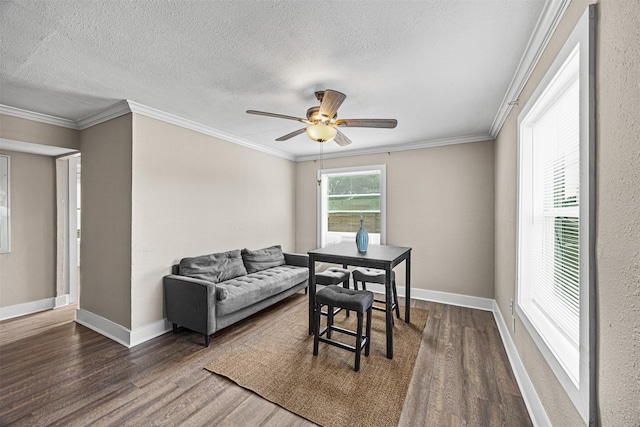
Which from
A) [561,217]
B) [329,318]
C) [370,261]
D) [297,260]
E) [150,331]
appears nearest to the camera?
[561,217]

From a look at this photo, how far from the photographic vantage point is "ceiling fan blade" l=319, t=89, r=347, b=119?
200 centimetres

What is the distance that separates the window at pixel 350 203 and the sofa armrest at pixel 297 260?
81 centimetres

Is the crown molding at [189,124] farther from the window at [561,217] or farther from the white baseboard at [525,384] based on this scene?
the white baseboard at [525,384]

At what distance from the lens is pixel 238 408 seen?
1921mm

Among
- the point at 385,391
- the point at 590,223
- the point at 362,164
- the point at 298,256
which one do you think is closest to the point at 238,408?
the point at 385,391

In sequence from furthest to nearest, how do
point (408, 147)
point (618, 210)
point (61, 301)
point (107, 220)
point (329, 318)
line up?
point (408, 147) < point (61, 301) < point (107, 220) < point (329, 318) < point (618, 210)

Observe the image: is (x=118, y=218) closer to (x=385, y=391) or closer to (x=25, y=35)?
(x=25, y=35)

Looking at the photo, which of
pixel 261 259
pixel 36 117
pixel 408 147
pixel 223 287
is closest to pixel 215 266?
pixel 223 287

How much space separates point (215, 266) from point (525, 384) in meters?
3.23

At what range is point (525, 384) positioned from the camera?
2.01m

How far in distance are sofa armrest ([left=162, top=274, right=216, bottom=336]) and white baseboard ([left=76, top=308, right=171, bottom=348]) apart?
151 mm

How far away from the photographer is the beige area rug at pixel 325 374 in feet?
6.22

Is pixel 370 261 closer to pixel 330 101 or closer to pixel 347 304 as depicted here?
pixel 347 304

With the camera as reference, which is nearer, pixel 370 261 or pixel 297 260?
pixel 370 261
